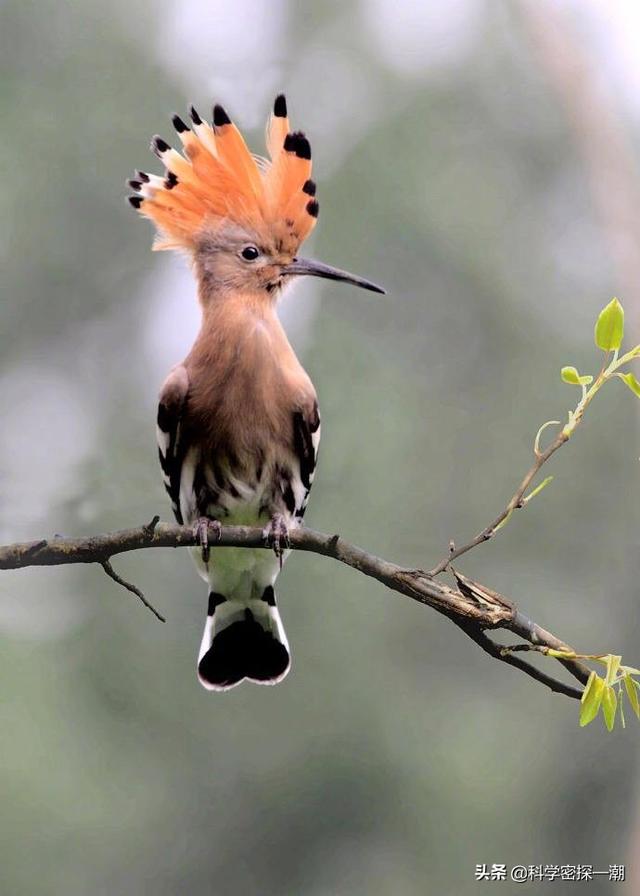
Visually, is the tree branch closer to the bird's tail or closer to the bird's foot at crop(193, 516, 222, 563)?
the bird's foot at crop(193, 516, 222, 563)

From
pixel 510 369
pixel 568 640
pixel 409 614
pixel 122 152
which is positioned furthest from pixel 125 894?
pixel 122 152

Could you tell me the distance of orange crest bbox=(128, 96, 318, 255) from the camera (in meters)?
1.46

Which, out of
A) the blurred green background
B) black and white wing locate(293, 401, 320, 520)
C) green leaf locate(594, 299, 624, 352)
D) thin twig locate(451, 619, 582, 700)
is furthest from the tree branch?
the blurred green background

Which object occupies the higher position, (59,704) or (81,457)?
(81,457)

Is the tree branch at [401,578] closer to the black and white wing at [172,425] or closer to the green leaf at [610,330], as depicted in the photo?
the green leaf at [610,330]

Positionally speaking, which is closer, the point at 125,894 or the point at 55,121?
the point at 125,894

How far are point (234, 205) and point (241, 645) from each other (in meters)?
0.64

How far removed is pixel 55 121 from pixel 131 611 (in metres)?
2.25

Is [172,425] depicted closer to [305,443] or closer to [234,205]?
[305,443]

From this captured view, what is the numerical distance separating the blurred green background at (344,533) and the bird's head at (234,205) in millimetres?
3179

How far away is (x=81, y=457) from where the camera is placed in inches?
184

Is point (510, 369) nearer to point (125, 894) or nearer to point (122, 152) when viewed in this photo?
point (122, 152)

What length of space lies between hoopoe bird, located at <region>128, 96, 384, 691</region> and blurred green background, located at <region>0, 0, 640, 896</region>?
10.4ft

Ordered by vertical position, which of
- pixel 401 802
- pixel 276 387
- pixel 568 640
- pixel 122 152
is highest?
pixel 122 152
